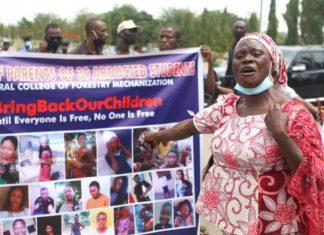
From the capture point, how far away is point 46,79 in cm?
325

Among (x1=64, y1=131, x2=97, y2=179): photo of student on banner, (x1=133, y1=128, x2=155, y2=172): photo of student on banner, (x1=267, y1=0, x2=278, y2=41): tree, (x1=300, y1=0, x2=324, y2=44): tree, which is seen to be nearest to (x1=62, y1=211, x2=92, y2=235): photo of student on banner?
(x1=64, y1=131, x2=97, y2=179): photo of student on banner

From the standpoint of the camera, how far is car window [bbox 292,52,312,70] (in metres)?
12.9

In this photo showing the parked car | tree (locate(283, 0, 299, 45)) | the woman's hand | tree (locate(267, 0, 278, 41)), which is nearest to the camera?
the woman's hand

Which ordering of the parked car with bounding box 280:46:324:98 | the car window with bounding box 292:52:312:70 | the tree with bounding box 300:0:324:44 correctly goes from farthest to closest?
the tree with bounding box 300:0:324:44, the car window with bounding box 292:52:312:70, the parked car with bounding box 280:46:324:98

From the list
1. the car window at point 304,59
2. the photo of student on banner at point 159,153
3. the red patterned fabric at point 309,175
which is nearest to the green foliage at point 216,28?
the car window at point 304,59

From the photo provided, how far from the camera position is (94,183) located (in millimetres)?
3389

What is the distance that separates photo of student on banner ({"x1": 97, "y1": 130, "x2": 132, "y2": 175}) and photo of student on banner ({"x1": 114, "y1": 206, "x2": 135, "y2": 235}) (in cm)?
26

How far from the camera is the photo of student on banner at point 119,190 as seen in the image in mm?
3461

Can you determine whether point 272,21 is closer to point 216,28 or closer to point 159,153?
point 216,28

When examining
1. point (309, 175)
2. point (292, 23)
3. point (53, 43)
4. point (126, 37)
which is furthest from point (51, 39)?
point (292, 23)

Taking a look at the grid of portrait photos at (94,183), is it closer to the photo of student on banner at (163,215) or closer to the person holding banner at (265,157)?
the photo of student on banner at (163,215)

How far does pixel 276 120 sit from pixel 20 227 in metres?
1.87

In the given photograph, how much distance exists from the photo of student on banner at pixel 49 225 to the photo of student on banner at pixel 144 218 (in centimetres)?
55

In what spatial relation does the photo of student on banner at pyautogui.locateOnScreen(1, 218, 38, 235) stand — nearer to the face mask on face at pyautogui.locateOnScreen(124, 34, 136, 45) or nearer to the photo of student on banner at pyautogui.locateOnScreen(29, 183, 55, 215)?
the photo of student on banner at pyautogui.locateOnScreen(29, 183, 55, 215)
